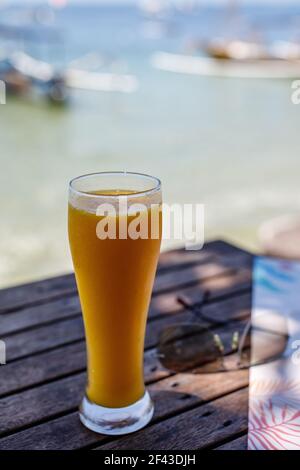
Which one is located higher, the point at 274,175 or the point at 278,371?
the point at 278,371

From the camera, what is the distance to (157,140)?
23.1 feet

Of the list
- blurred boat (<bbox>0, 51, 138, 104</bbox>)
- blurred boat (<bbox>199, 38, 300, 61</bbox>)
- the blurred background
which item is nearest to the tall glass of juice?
the blurred background

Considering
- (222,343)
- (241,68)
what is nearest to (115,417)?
(222,343)

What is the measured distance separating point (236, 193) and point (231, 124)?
340 cm

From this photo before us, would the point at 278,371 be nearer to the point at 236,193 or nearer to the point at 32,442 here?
the point at 32,442

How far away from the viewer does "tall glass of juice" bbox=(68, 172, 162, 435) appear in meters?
0.85

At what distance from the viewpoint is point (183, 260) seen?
60.9 inches

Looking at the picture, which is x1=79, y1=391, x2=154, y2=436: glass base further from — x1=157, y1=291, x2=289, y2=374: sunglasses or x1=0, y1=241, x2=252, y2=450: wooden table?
x1=157, y1=291, x2=289, y2=374: sunglasses

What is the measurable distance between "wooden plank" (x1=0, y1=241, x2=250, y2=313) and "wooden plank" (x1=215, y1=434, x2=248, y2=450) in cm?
60

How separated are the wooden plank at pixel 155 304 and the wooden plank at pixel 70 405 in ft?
0.76

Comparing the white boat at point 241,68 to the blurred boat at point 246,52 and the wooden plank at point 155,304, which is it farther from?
the wooden plank at point 155,304

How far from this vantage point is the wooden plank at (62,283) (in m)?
1.33

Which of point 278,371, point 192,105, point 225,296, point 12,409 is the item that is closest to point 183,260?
point 225,296

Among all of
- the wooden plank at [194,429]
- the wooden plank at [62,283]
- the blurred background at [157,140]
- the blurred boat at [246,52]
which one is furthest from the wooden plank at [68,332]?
the blurred boat at [246,52]
